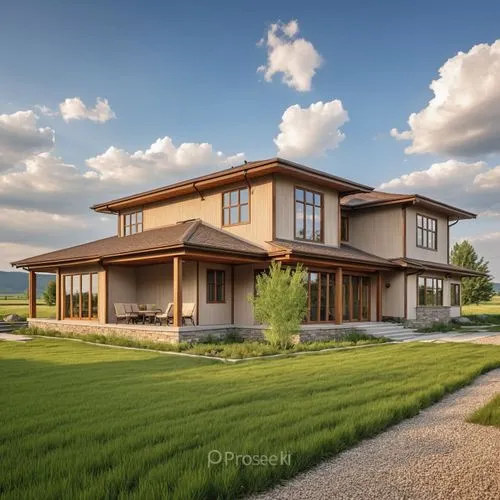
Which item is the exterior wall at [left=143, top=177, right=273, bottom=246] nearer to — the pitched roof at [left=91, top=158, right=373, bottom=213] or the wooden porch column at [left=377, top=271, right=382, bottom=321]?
the pitched roof at [left=91, top=158, right=373, bottom=213]

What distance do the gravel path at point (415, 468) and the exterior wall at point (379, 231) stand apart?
16.9 m

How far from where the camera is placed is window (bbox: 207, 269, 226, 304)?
57.5ft

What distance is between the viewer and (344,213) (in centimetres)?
2369

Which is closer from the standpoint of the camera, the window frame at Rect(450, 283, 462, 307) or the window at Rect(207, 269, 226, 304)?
the window at Rect(207, 269, 226, 304)

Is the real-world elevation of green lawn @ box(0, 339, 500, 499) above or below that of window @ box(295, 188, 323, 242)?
below

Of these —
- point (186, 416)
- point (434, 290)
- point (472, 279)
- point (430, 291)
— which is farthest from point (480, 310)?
point (186, 416)

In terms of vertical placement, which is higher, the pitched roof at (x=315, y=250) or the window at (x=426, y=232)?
the window at (x=426, y=232)

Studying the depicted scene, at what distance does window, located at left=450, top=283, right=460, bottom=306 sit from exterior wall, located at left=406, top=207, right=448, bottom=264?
200cm

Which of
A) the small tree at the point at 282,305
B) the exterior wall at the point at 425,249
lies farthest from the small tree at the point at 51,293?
the small tree at the point at 282,305

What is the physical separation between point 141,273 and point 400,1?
46.4 feet

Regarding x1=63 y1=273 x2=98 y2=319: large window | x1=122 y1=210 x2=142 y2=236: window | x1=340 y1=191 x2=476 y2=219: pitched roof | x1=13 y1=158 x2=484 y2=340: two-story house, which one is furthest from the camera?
x1=122 y1=210 x2=142 y2=236: window

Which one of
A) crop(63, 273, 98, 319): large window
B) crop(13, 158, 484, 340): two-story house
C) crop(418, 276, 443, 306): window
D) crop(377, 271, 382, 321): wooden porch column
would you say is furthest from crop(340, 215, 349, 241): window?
crop(63, 273, 98, 319): large window

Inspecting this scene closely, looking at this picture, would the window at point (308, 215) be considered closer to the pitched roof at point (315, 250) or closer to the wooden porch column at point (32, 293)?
the pitched roof at point (315, 250)

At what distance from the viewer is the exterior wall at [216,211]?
1716 cm
